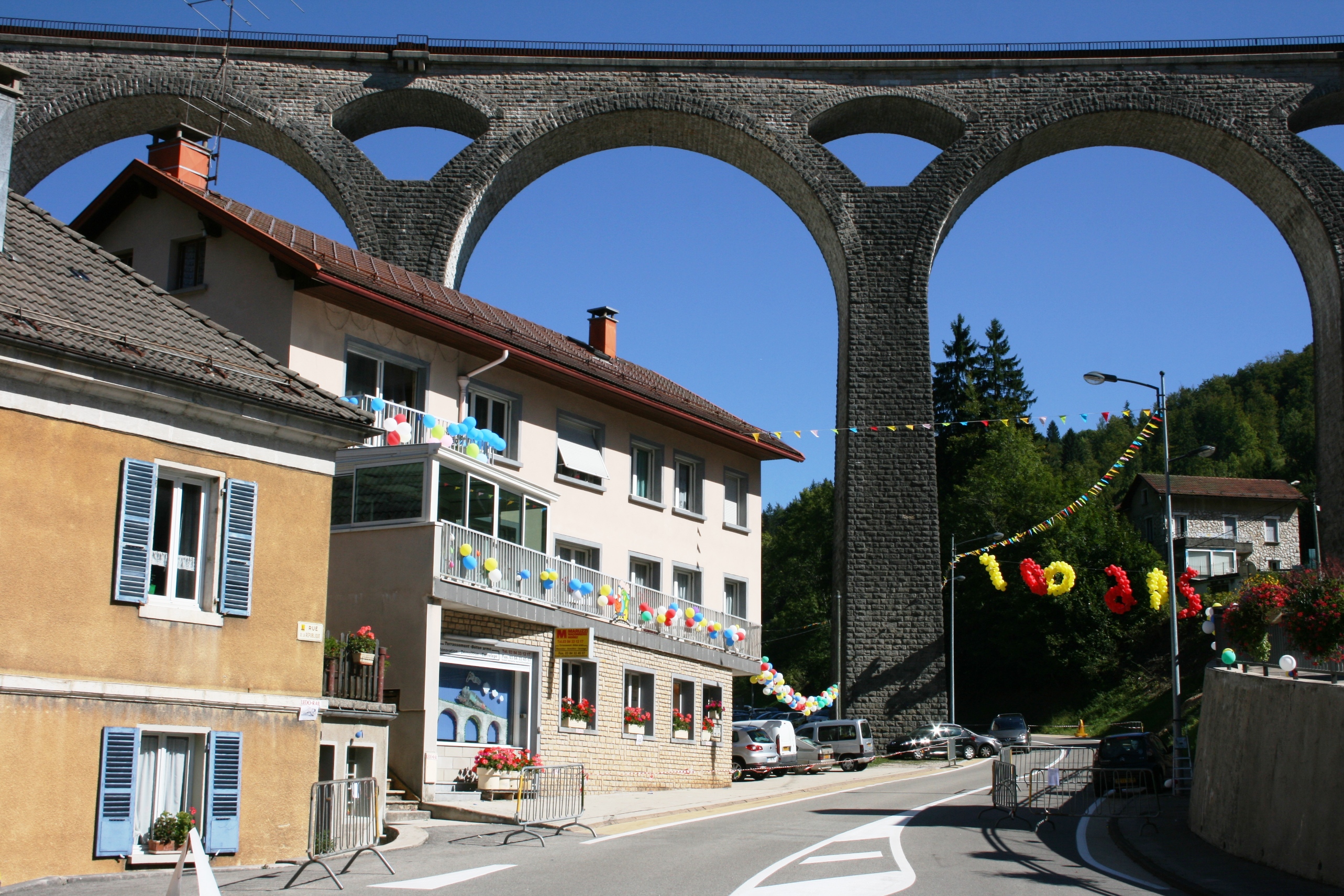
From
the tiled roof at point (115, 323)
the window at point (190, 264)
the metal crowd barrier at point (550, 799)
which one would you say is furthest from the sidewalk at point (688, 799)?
the window at point (190, 264)

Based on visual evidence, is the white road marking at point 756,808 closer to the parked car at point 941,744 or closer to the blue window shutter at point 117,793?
the parked car at point 941,744

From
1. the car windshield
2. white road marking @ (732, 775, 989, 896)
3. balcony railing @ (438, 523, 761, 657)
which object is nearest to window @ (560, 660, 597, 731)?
balcony railing @ (438, 523, 761, 657)

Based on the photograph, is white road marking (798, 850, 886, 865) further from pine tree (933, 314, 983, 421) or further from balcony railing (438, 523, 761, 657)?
pine tree (933, 314, 983, 421)

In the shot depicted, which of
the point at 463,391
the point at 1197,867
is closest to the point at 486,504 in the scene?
the point at 463,391

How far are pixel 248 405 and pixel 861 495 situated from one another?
927 inches

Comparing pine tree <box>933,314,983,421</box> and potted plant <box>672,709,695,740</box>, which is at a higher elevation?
pine tree <box>933,314,983,421</box>

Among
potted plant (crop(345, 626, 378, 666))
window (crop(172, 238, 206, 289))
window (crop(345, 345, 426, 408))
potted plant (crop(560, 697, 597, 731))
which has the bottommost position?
potted plant (crop(560, 697, 597, 731))

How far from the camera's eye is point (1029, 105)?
36000mm

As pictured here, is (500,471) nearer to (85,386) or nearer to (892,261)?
(85,386)

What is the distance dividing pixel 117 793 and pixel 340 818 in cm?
213

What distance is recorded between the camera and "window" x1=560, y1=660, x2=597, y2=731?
72.0ft

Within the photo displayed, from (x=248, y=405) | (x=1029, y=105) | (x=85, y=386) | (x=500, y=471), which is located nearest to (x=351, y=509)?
(x=500, y=471)

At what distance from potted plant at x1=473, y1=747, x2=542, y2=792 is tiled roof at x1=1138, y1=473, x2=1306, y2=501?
53.1m

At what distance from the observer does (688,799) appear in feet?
71.6
